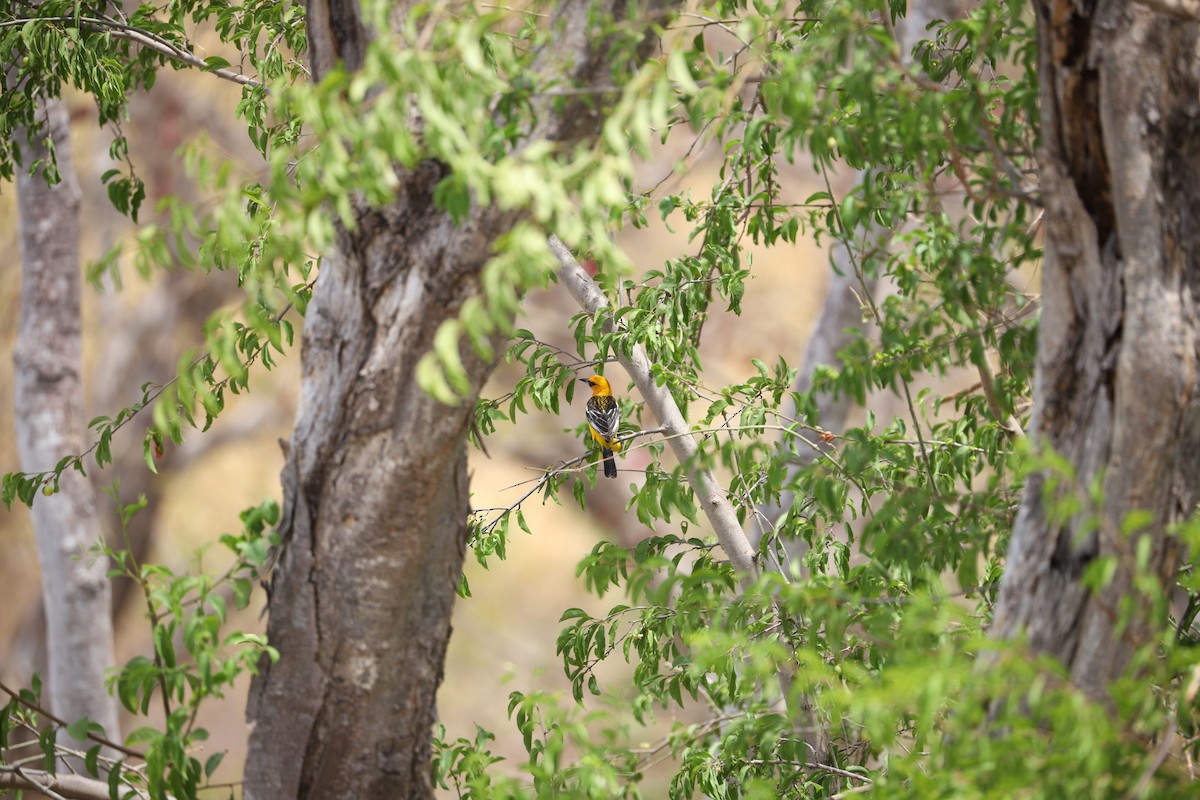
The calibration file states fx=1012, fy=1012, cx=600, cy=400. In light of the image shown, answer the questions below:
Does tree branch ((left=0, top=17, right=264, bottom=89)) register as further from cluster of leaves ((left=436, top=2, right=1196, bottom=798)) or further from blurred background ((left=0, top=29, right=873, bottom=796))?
blurred background ((left=0, top=29, right=873, bottom=796))

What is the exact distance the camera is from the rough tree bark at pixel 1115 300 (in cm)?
163

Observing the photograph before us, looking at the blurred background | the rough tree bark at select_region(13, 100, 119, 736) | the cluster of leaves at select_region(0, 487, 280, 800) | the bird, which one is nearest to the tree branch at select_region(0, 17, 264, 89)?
the bird

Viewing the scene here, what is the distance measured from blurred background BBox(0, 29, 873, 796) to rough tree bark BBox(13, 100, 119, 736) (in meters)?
0.42

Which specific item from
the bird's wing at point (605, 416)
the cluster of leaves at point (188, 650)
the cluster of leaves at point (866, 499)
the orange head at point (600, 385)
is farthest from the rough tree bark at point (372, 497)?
the orange head at point (600, 385)

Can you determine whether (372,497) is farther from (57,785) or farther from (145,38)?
(145,38)

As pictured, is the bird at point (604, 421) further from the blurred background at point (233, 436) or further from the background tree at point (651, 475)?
the blurred background at point (233, 436)

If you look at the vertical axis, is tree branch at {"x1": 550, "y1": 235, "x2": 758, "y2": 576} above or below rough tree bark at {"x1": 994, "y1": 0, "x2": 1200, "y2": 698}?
above

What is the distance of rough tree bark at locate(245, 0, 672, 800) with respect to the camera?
1834 mm

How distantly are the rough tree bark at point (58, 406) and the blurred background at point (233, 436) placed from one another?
0.42 m

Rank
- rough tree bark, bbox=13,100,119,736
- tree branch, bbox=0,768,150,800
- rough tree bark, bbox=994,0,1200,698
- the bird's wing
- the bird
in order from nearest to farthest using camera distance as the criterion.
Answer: rough tree bark, bbox=994,0,1200,698, tree branch, bbox=0,768,150,800, the bird, the bird's wing, rough tree bark, bbox=13,100,119,736

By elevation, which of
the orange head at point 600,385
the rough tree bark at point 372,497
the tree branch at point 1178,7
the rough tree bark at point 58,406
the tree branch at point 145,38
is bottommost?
the rough tree bark at point 372,497

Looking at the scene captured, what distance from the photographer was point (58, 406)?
5.94 meters

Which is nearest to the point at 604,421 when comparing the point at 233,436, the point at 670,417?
the point at 670,417

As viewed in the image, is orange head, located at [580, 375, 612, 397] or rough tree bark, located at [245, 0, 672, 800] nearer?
rough tree bark, located at [245, 0, 672, 800]
